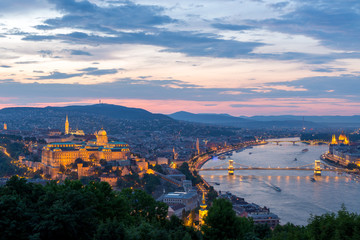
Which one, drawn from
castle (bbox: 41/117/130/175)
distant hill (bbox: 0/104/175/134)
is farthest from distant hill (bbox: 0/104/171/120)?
castle (bbox: 41/117/130/175)

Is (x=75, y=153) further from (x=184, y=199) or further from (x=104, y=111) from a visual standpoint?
(x=104, y=111)

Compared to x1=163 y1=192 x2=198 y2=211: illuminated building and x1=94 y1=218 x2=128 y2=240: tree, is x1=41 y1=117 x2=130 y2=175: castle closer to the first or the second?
x1=163 y1=192 x2=198 y2=211: illuminated building

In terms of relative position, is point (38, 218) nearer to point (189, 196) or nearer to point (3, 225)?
point (3, 225)

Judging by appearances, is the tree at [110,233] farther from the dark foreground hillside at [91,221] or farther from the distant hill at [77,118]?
the distant hill at [77,118]

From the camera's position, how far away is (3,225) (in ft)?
23.3

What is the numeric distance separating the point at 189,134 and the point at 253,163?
46602mm

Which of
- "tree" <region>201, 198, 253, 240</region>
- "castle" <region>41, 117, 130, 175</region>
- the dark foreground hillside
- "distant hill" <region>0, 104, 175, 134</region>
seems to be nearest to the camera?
the dark foreground hillside

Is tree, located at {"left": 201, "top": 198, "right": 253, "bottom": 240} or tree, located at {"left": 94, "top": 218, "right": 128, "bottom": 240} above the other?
tree, located at {"left": 94, "top": 218, "right": 128, "bottom": 240}

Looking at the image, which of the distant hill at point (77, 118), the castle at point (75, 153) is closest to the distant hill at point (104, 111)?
the distant hill at point (77, 118)

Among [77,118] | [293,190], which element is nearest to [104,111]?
[77,118]

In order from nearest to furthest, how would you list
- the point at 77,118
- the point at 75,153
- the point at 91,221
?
the point at 91,221, the point at 75,153, the point at 77,118

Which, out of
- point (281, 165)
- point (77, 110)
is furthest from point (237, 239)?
point (77, 110)

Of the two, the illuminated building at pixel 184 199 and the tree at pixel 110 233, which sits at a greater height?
the tree at pixel 110 233

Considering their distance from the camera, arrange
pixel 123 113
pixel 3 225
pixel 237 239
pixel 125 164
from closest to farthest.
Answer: pixel 3 225 → pixel 237 239 → pixel 125 164 → pixel 123 113
